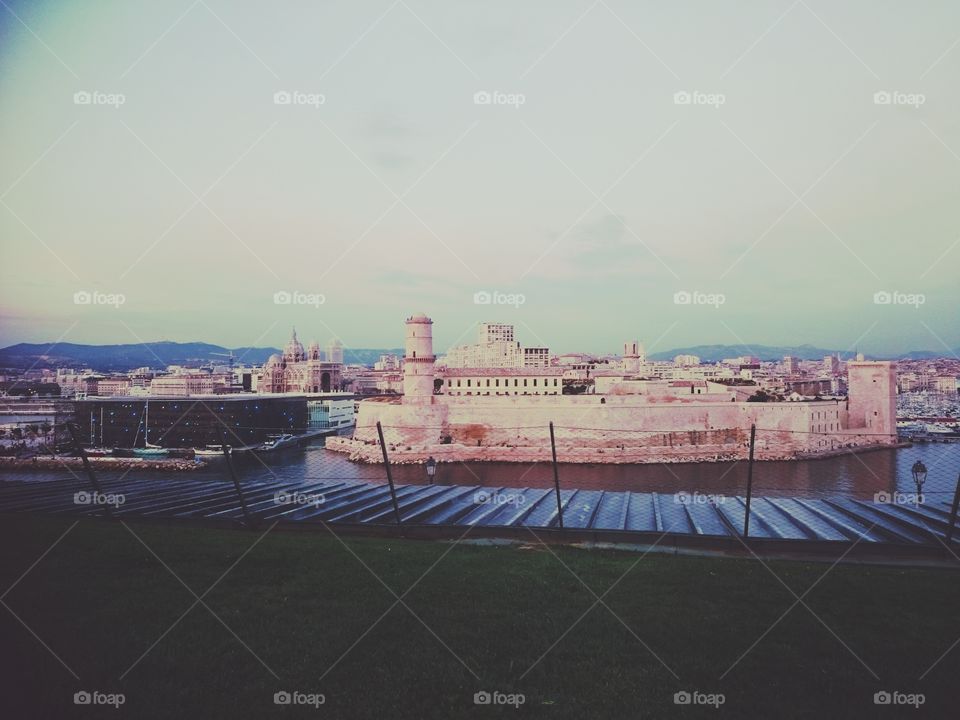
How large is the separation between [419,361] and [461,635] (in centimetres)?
3428

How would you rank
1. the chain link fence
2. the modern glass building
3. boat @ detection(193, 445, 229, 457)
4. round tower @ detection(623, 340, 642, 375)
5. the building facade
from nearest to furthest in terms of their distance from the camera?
the chain link fence
boat @ detection(193, 445, 229, 457)
the modern glass building
round tower @ detection(623, 340, 642, 375)
the building facade

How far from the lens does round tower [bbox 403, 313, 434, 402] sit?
1459 inches

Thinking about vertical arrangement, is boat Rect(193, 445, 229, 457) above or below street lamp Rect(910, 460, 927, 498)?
below

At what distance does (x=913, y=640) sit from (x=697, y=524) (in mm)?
3298

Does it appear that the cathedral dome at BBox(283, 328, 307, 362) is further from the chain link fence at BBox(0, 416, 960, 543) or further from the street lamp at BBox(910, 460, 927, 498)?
the street lamp at BBox(910, 460, 927, 498)

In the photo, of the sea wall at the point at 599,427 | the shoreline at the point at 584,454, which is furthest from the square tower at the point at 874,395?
the shoreline at the point at 584,454

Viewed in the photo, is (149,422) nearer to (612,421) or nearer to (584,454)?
(584,454)

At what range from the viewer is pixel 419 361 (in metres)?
37.5

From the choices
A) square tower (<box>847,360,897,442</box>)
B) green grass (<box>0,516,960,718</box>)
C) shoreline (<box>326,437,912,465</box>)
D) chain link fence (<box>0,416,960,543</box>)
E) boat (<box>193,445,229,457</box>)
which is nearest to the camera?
green grass (<box>0,516,960,718</box>)

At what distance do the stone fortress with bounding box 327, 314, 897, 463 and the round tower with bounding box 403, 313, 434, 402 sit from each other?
0.19 feet

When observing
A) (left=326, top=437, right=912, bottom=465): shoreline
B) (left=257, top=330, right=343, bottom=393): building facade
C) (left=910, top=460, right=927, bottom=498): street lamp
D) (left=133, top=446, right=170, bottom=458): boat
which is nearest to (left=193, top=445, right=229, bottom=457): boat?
(left=133, top=446, right=170, bottom=458): boat

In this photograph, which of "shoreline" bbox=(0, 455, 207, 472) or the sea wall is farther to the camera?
the sea wall

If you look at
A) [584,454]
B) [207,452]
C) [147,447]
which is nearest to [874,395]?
[584,454]

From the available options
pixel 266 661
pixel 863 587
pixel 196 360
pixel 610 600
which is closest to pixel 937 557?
pixel 863 587
